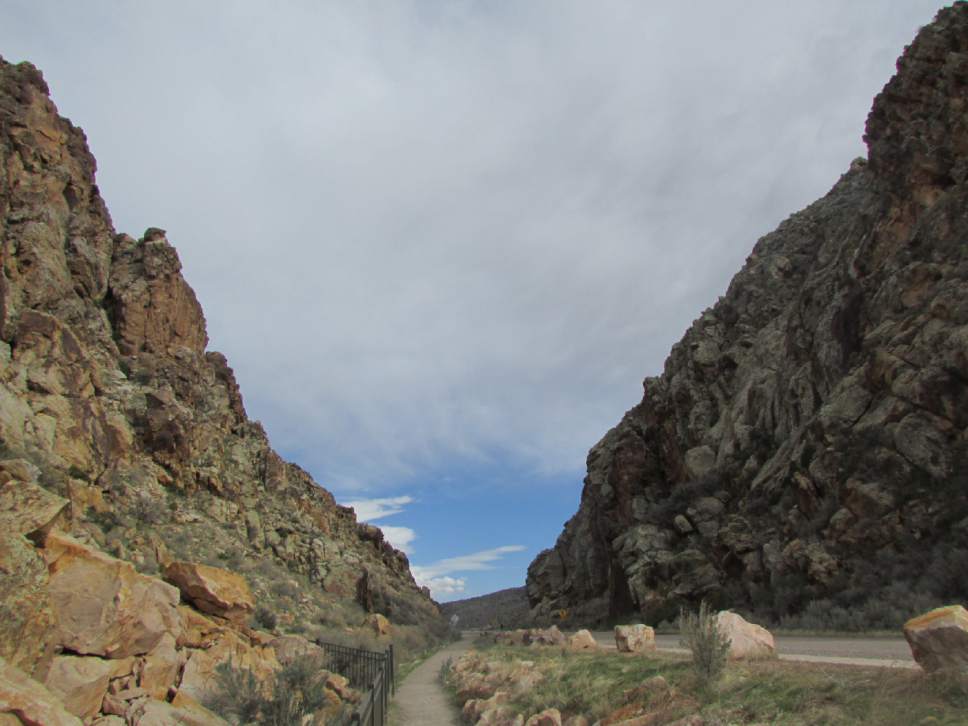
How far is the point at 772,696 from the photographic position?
7750 millimetres

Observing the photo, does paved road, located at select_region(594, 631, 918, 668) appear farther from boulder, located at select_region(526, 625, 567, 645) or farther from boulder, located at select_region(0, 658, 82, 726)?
boulder, located at select_region(0, 658, 82, 726)

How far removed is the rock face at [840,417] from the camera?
22906 millimetres

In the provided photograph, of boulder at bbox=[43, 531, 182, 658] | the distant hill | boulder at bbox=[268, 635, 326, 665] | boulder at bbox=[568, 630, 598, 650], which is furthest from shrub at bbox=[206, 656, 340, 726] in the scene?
the distant hill

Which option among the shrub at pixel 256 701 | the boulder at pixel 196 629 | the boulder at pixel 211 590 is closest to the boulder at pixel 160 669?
the shrub at pixel 256 701

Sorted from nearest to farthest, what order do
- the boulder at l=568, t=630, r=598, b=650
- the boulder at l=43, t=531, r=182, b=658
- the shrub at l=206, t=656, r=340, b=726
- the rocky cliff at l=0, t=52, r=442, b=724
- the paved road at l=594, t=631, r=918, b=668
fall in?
the shrub at l=206, t=656, r=340, b=726
the paved road at l=594, t=631, r=918, b=668
the boulder at l=43, t=531, r=182, b=658
the rocky cliff at l=0, t=52, r=442, b=724
the boulder at l=568, t=630, r=598, b=650

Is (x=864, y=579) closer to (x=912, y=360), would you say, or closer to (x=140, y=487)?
(x=912, y=360)

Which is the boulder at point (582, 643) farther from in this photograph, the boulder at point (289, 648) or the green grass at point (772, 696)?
the green grass at point (772, 696)

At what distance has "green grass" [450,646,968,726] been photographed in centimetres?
638

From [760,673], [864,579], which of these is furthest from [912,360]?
[760,673]

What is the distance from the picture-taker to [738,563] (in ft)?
105

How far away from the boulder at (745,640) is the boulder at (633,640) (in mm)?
5241

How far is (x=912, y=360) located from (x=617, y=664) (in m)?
20.2

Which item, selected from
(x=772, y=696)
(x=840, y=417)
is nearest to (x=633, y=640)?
(x=772, y=696)

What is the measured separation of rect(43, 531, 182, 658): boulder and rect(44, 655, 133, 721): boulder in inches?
14.9
